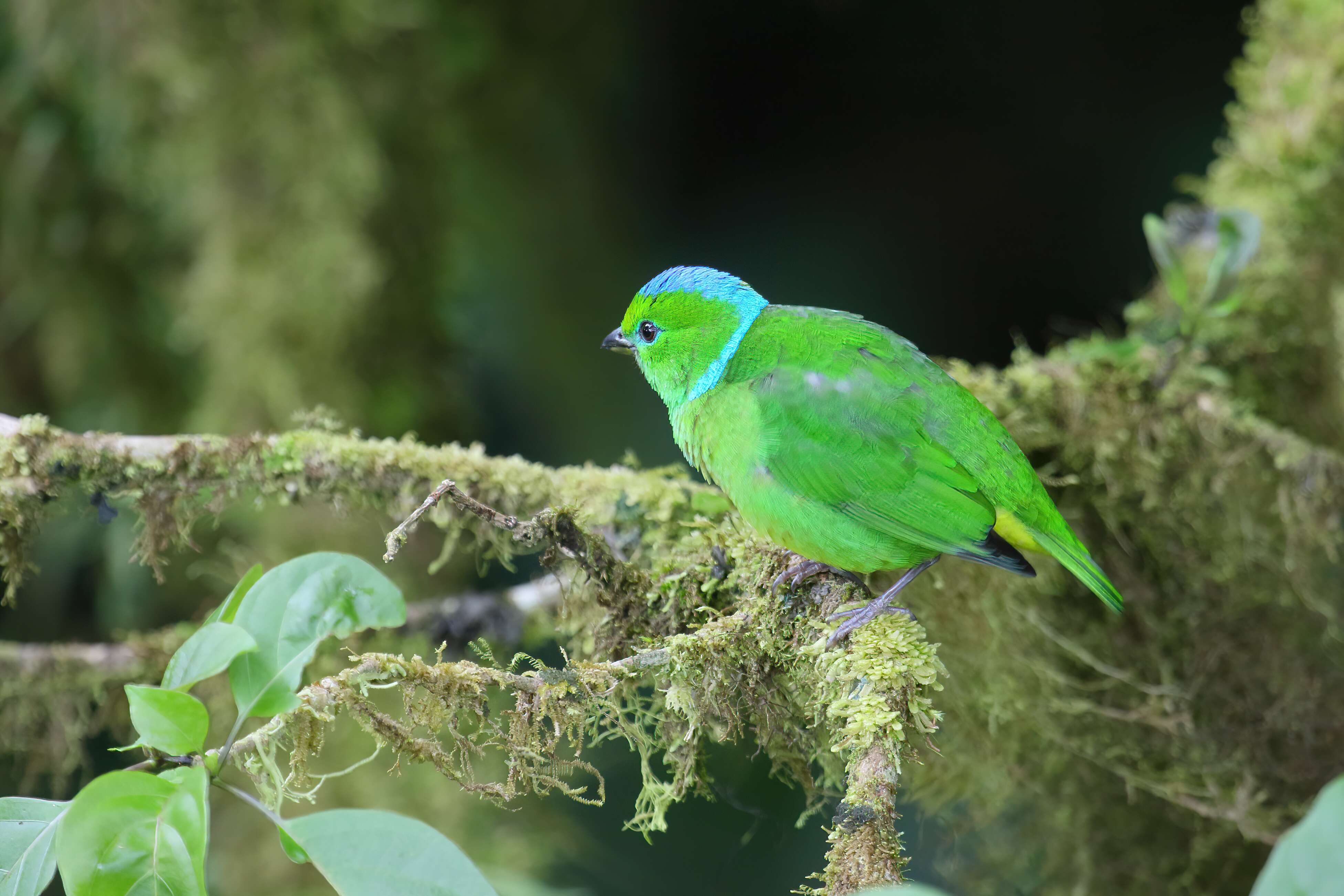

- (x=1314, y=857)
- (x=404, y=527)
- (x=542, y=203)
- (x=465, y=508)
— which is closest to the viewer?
(x=1314, y=857)

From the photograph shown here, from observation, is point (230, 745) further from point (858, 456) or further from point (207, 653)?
point (858, 456)

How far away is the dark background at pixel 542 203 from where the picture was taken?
2723 millimetres

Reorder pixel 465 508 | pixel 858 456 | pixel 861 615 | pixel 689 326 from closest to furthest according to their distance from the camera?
1. pixel 465 508
2. pixel 861 615
3. pixel 858 456
4. pixel 689 326

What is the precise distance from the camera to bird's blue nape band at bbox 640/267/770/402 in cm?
157

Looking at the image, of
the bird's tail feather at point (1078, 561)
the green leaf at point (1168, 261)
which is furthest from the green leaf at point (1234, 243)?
the bird's tail feather at point (1078, 561)

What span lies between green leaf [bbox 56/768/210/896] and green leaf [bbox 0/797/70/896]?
0.32ft

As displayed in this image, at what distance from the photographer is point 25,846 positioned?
3.11 feet

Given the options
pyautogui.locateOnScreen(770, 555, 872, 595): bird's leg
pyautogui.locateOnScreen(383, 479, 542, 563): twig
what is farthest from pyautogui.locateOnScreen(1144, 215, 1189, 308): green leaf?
pyautogui.locateOnScreen(383, 479, 542, 563): twig

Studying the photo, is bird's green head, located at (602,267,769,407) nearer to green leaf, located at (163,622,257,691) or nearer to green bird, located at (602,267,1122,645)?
green bird, located at (602,267,1122,645)

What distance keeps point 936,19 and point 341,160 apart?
1.97m

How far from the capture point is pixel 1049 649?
6.07 feet

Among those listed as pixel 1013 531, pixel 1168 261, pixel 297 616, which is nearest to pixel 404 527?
pixel 297 616

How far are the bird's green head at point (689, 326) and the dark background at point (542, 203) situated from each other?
1.29m

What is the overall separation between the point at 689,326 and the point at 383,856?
984mm
